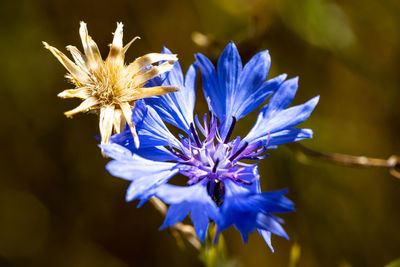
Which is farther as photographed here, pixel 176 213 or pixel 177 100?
pixel 177 100

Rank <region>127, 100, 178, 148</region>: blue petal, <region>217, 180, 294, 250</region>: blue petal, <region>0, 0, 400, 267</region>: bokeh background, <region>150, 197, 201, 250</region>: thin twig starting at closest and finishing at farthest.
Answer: <region>217, 180, 294, 250</region>: blue petal
<region>127, 100, 178, 148</region>: blue petal
<region>150, 197, 201, 250</region>: thin twig
<region>0, 0, 400, 267</region>: bokeh background

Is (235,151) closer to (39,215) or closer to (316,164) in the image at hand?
(316,164)

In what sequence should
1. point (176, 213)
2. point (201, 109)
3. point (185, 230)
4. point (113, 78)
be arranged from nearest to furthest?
point (176, 213) < point (113, 78) < point (185, 230) < point (201, 109)

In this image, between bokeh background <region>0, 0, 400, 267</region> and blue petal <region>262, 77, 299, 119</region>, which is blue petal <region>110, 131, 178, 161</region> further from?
bokeh background <region>0, 0, 400, 267</region>

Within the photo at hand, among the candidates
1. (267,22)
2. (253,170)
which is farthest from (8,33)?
(253,170)

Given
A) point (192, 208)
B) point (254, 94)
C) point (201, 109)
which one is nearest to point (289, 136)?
point (254, 94)

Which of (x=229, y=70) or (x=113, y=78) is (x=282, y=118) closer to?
(x=229, y=70)

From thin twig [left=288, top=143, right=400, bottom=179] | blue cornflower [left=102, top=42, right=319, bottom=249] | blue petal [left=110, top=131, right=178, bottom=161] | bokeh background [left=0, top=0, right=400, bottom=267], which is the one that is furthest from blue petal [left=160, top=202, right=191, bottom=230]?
bokeh background [left=0, top=0, right=400, bottom=267]
